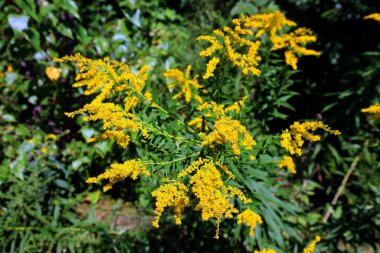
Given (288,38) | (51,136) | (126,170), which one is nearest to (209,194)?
(126,170)

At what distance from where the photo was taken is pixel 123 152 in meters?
3.31

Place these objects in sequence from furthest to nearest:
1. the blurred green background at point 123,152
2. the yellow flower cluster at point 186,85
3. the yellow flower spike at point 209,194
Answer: the blurred green background at point 123,152
the yellow flower cluster at point 186,85
the yellow flower spike at point 209,194

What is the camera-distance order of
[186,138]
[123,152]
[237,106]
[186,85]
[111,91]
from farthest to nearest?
[123,152] < [186,85] < [237,106] < [186,138] < [111,91]

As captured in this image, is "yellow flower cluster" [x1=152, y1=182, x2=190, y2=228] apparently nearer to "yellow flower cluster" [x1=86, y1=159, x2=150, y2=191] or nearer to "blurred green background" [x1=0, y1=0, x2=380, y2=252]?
"yellow flower cluster" [x1=86, y1=159, x2=150, y2=191]

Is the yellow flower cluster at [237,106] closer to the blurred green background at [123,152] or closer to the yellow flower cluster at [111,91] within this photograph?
the blurred green background at [123,152]

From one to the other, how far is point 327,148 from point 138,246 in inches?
85.7

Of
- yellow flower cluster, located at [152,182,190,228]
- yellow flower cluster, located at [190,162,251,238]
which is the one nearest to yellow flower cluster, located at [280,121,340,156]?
yellow flower cluster, located at [190,162,251,238]

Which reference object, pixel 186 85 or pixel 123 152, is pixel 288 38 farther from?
pixel 123 152

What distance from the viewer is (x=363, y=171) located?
12.1 feet

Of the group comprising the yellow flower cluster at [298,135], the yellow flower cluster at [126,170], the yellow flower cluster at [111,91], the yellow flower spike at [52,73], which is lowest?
the yellow flower cluster at [126,170]

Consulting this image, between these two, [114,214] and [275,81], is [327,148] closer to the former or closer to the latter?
[275,81]

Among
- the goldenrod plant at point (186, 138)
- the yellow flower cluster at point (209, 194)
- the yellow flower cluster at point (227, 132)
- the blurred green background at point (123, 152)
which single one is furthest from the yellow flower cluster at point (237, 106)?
the yellow flower cluster at point (209, 194)

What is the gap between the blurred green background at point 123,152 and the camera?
3.04m

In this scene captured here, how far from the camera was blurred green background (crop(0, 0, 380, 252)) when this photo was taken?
3.04 m
